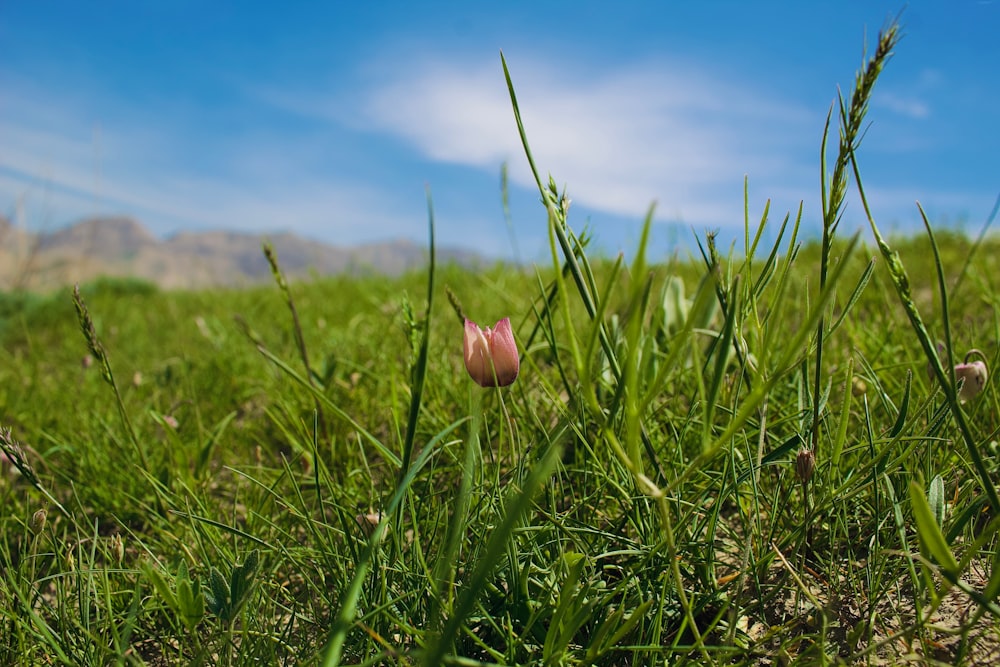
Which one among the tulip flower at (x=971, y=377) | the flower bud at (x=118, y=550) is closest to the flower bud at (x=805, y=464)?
the tulip flower at (x=971, y=377)

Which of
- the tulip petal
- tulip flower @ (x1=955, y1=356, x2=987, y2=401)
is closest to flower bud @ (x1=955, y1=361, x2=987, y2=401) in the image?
tulip flower @ (x1=955, y1=356, x2=987, y2=401)

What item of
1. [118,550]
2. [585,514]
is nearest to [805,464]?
[585,514]

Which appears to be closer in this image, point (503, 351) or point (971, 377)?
point (503, 351)

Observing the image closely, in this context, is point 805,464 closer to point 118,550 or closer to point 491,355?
point 491,355

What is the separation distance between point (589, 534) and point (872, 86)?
2.44 ft

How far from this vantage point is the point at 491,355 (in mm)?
956

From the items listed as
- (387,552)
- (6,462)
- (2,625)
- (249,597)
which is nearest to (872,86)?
(387,552)

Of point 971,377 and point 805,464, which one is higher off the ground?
point 971,377

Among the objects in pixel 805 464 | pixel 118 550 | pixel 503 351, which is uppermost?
pixel 503 351

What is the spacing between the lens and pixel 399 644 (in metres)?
0.91

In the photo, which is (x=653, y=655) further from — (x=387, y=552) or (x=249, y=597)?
(x=249, y=597)

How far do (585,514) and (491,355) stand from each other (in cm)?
40

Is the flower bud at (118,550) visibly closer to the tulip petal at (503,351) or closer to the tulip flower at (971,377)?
the tulip petal at (503,351)

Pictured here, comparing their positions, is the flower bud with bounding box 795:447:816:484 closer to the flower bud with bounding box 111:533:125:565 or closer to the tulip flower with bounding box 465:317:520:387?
the tulip flower with bounding box 465:317:520:387
